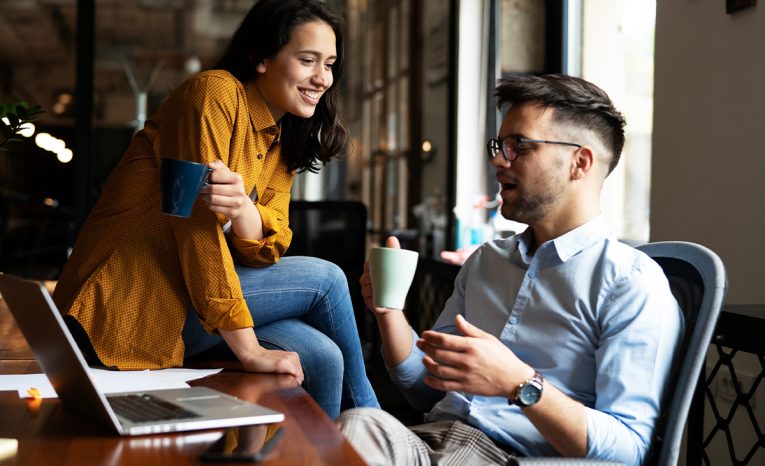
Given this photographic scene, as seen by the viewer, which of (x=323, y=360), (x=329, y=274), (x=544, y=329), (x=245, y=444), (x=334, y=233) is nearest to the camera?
(x=245, y=444)

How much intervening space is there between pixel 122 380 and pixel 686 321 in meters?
0.85

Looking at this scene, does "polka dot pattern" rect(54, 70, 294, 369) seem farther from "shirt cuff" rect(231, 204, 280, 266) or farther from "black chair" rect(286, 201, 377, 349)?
"black chair" rect(286, 201, 377, 349)

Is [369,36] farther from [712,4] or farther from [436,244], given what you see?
[712,4]

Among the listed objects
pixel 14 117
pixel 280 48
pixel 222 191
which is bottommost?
pixel 222 191

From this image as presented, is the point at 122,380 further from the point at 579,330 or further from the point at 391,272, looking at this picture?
the point at 579,330

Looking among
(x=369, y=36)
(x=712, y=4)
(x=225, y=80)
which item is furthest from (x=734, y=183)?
(x=369, y=36)

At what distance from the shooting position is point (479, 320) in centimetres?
152

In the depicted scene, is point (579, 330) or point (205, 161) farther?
point (205, 161)

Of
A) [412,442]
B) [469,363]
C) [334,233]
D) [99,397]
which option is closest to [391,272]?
[469,363]

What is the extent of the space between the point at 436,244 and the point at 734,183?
101 inches

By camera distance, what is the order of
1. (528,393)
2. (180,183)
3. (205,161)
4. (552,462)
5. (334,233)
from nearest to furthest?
(552,462)
(528,393)
(180,183)
(205,161)
(334,233)

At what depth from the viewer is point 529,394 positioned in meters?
1.15

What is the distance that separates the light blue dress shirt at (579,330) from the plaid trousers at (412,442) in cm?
5

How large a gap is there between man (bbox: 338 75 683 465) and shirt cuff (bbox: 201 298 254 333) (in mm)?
227
